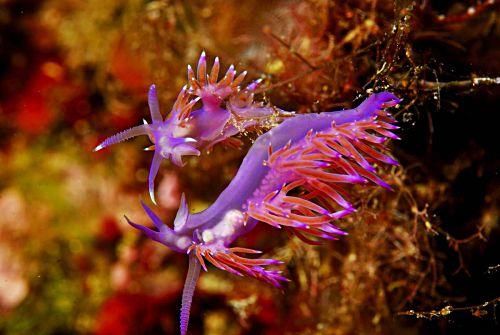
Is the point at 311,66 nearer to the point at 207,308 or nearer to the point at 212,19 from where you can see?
the point at 212,19

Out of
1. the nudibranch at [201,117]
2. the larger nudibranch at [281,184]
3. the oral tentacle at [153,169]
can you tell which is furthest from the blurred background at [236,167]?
the oral tentacle at [153,169]

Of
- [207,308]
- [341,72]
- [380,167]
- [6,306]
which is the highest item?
[341,72]

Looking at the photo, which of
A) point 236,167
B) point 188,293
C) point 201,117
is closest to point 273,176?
point 201,117

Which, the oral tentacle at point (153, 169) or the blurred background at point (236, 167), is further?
the blurred background at point (236, 167)

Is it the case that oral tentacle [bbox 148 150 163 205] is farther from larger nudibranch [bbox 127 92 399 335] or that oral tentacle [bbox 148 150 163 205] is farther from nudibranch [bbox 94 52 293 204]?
larger nudibranch [bbox 127 92 399 335]

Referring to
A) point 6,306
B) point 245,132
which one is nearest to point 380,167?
point 245,132

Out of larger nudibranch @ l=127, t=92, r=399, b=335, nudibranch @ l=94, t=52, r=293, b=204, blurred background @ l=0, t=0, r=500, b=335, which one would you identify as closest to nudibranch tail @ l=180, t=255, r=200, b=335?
larger nudibranch @ l=127, t=92, r=399, b=335

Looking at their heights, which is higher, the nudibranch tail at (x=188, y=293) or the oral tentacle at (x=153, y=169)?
the oral tentacle at (x=153, y=169)

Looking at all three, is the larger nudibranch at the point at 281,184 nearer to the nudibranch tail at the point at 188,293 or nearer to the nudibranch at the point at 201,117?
the nudibranch tail at the point at 188,293
